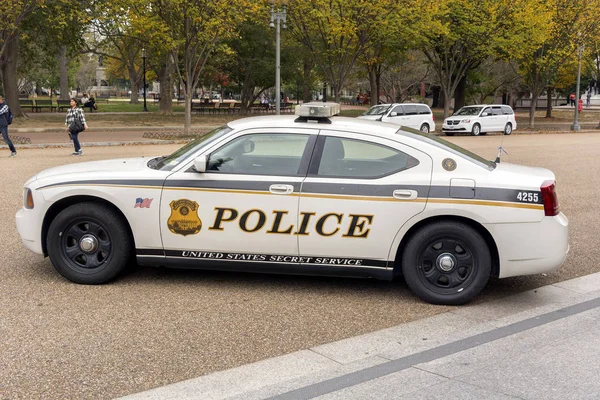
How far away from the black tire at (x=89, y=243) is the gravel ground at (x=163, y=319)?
0.15 meters

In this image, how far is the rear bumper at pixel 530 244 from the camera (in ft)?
18.0

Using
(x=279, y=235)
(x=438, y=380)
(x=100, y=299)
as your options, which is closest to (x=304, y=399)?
(x=438, y=380)

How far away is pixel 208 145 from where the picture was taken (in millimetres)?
5906

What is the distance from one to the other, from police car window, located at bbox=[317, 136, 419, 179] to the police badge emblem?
3.78ft

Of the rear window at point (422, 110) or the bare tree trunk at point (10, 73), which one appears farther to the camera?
the bare tree trunk at point (10, 73)

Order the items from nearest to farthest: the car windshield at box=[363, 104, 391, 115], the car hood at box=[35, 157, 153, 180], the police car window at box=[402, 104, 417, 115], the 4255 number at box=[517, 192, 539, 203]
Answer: the 4255 number at box=[517, 192, 539, 203] → the car hood at box=[35, 157, 153, 180] → the car windshield at box=[363, 104, 391, 115] → the police car window at box=[402, 104, 417, 115]

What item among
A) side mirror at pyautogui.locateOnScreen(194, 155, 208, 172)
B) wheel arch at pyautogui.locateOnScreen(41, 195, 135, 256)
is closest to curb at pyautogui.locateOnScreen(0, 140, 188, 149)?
wheel arch at pyautogui.locateOnScreen(41, 195, 135, 256)

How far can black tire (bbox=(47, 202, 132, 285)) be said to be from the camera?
5.82 meters

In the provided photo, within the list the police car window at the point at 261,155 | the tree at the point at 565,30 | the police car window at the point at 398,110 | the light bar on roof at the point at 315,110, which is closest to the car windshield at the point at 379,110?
Answer: the police car window at the point at 398,110

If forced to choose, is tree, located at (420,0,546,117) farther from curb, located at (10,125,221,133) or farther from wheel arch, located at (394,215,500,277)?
wheel arch, located at (394,215,500,277)

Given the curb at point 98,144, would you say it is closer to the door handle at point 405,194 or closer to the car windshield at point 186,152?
the car windshield at point 186,152

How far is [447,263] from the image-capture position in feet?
18.2

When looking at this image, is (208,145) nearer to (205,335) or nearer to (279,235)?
(279,235)

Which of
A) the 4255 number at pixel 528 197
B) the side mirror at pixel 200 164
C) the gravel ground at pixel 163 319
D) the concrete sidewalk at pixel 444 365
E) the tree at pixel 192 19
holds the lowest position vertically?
the concrete sidewalk at pixel 444 365
